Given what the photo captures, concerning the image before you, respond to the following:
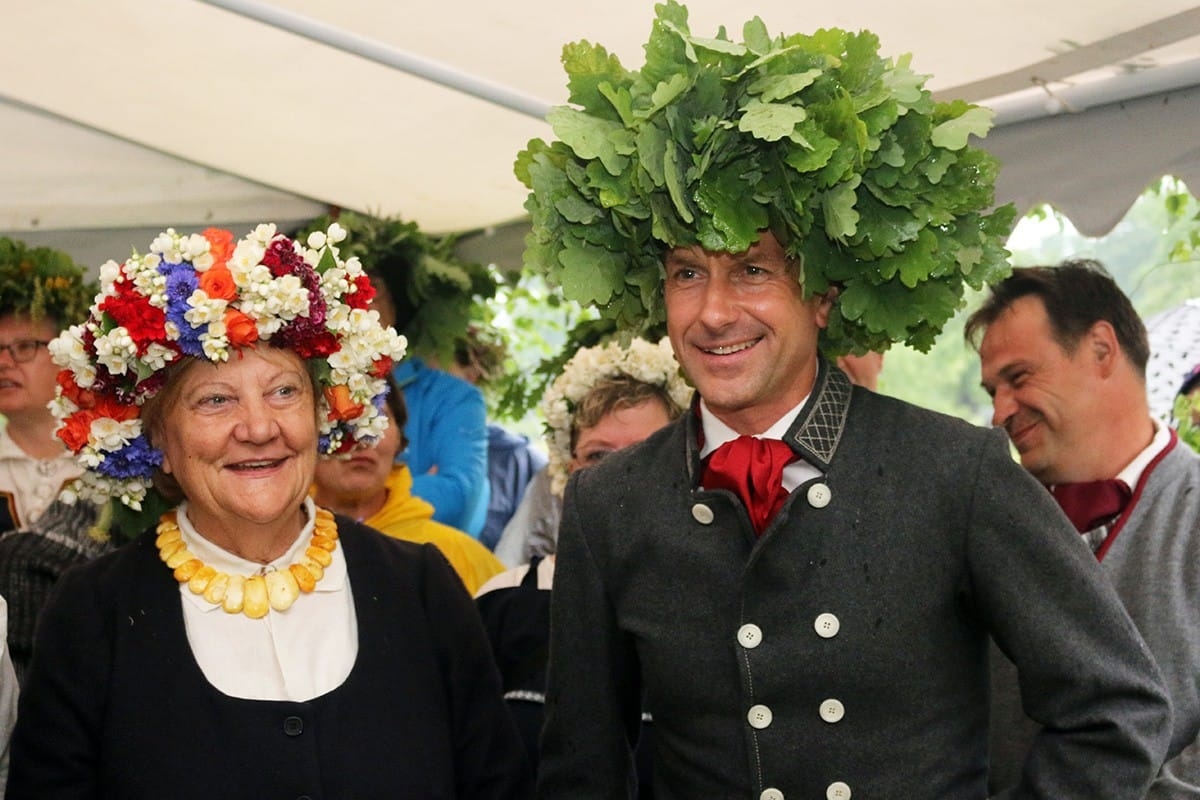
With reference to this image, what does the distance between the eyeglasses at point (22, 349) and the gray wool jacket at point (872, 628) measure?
305 cm

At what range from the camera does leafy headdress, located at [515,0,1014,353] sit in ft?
8.19

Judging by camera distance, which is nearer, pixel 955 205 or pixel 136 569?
pixel 955 205

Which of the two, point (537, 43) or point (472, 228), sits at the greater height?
point (537, 43)

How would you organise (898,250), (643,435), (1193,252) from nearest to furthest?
(898,250)
(643,435)
(1193,252)

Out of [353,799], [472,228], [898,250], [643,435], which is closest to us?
[898,250]

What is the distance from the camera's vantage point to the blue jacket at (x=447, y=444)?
5.69 meters

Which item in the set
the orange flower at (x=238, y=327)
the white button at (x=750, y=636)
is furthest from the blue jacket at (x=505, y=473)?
the white button at (x=750, y=636)

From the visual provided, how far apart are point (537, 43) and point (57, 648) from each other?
2.48 metres

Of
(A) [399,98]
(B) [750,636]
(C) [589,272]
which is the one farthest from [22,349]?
(B) [750,636]

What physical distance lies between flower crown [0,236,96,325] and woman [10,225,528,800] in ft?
6.46

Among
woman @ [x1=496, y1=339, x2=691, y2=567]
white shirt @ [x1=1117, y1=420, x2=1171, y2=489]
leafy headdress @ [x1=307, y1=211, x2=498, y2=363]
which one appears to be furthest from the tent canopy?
woman @ [x1=496, y1=339, x2=691, y2=567]

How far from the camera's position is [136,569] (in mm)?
3064

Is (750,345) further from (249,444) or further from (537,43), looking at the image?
(537,43)

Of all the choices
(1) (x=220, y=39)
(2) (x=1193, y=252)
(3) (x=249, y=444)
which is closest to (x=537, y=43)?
(1) (x=220, y=39)
